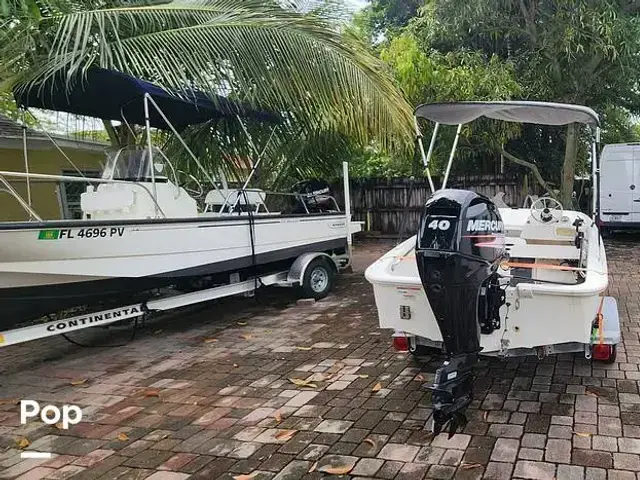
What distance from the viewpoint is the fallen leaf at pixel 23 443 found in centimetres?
361

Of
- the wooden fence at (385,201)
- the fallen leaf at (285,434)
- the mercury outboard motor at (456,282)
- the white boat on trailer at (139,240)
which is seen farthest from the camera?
the wooden fence at (385,201)

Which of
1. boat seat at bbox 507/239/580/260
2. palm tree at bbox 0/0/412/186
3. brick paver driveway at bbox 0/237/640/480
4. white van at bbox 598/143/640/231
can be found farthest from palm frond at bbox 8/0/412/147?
white van at bbox 598/143/640/231

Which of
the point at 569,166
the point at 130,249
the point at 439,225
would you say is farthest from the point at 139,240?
the point at 569,166

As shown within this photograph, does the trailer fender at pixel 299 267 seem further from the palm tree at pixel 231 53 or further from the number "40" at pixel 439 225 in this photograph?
the number "40" at pixel 439 225

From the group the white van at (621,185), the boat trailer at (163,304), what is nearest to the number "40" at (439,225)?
the boat trailer at (163,304)

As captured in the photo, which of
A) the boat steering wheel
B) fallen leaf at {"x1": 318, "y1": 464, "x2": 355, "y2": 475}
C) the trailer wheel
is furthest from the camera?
the trailer wheel

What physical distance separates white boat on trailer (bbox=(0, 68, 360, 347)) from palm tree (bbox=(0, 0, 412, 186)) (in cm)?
25

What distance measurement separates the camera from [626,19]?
412 inches

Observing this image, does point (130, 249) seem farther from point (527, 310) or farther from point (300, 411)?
point (527, 310)

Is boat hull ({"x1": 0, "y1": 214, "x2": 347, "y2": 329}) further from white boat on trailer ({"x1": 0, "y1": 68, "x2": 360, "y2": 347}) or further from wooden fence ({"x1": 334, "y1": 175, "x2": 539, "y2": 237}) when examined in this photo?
wooden fence ({"x1": 334, "y1": 175, "x2": 539, "y2": 237})

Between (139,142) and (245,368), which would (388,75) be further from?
(245,368)

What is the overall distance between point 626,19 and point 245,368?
986 centimetres

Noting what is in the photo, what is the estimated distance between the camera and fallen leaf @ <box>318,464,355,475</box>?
3105 millimetres

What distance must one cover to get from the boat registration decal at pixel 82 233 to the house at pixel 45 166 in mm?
4029
